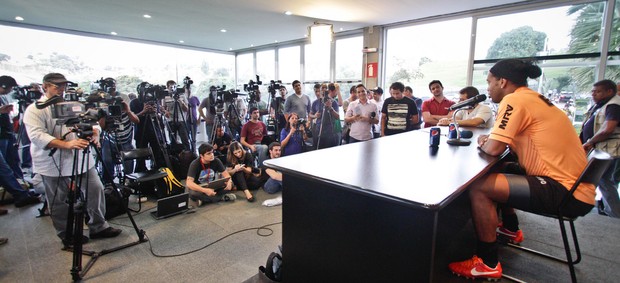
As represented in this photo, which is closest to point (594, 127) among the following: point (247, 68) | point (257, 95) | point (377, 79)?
point (377, 79)

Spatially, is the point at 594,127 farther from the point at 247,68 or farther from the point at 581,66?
the point at 247,68

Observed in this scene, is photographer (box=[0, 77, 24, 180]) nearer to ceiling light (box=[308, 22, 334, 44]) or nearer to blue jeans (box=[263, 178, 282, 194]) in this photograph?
blue jeans (box=[263, 178, 282, 194])

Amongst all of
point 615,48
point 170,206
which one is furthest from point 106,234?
point 615,48

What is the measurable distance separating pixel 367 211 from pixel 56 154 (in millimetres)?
2339

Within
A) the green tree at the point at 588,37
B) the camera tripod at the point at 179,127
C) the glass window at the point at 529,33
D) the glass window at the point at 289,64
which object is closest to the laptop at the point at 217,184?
the camera tripod at the point at 179,127

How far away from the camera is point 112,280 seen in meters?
1.91

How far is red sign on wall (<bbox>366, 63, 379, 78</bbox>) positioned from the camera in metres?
6.34

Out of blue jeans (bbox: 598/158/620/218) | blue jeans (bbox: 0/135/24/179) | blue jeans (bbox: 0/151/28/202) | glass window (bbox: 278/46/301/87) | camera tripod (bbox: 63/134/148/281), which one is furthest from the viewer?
glass window (bbox: 278/46/301/87)

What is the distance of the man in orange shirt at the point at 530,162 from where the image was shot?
149 centimetres

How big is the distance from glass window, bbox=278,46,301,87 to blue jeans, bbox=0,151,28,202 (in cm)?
623

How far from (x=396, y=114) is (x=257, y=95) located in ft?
7.78

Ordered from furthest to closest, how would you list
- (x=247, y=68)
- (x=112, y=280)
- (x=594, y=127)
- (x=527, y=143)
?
1. (x=247, y=68)
2. (x=594, y=127)
3. (x=112, y=280)
4. (x=527, y=143)

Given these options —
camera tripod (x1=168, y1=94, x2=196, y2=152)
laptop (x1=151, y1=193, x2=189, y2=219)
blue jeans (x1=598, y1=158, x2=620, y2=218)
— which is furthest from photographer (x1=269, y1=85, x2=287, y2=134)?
blue jeans (x1=598, y1=158, x2=620, y2=218)

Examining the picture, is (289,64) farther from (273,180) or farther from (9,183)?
(9,183)
